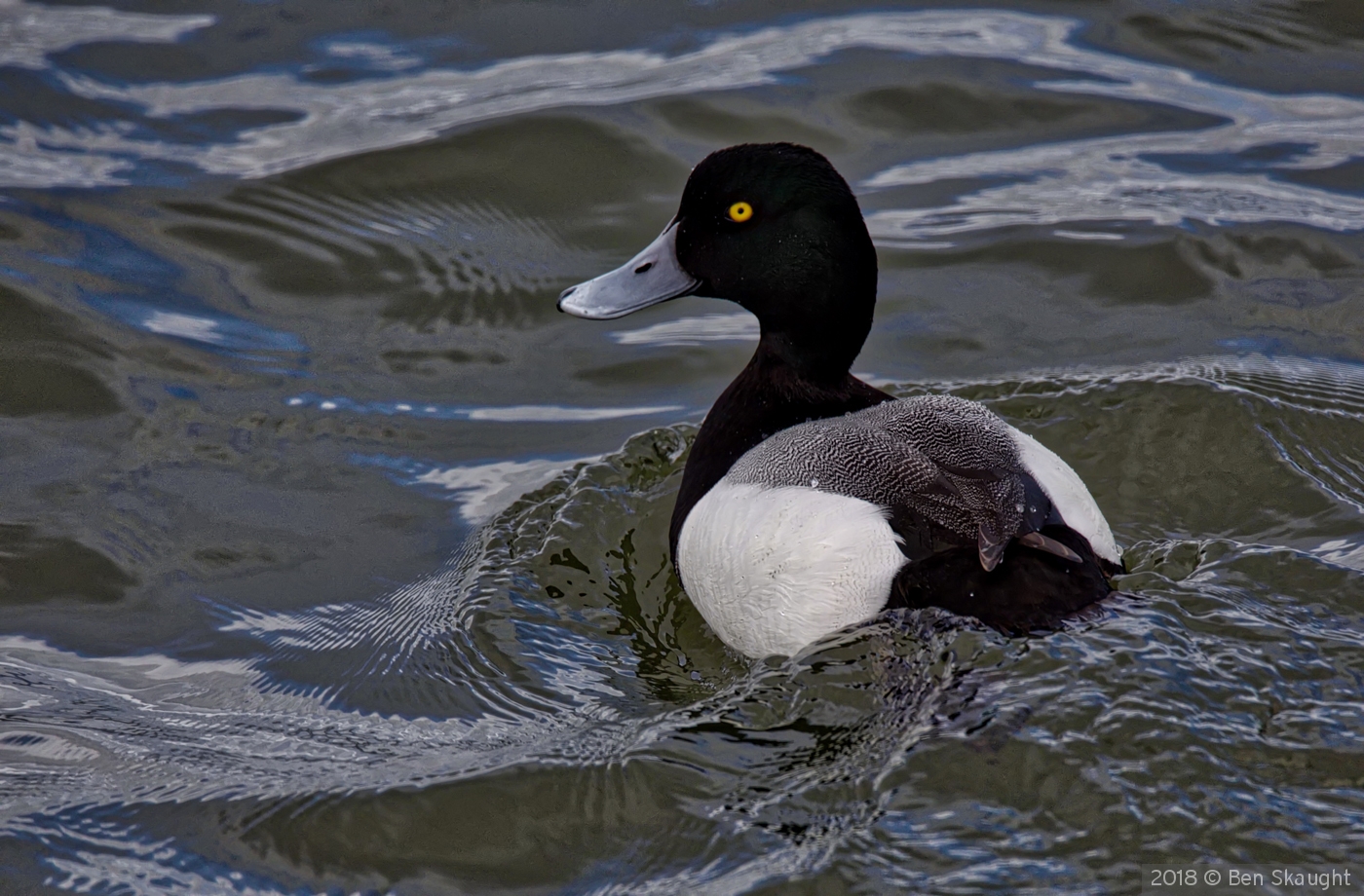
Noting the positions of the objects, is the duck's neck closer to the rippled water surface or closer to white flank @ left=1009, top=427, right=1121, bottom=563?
the rippled water surface

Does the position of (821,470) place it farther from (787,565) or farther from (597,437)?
(597,437)

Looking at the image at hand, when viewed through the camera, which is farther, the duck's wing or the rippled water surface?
the duck's wing

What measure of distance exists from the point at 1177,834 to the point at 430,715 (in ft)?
6.12

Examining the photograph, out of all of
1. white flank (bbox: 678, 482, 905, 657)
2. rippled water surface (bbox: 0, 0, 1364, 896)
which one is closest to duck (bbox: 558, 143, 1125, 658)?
white flank (bbox: 678, 482, 905, 657)

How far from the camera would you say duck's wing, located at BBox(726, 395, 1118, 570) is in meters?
3.38

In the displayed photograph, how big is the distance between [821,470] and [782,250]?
2.29ft

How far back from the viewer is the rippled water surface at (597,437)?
10.1ft

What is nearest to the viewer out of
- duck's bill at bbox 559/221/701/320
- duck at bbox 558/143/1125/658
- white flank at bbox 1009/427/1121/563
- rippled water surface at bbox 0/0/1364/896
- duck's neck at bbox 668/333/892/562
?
rippled water surface at bbox 0/0/1364/896

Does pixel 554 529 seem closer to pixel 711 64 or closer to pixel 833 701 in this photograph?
pixel 833 701

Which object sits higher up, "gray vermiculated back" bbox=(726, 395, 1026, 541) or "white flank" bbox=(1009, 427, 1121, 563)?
"gray vermiculated back" bbox=(726, 395, 1026, 541)

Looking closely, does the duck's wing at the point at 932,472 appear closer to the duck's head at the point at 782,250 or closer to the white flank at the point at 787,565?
the white flank at the point at 787,565

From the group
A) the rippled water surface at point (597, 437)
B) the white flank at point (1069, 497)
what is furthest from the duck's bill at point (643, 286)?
the white flank at point (1069, 497)

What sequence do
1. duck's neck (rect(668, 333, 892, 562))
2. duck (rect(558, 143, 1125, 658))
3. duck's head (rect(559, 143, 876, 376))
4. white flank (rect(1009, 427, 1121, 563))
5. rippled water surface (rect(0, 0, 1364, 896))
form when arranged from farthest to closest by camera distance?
1. duck's neck (rect(668, 333, 892, 562))
2. duck's head (rect(559, 143, 876, 376))
3. white flank (rect(1009, 427, 1121, 563))
4. duck (rect(558, 143, 1125, 658))
5. rippled water surface (rect(0, 0, 1364, 896))

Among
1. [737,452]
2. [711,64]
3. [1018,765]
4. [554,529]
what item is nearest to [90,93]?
[711,64]
